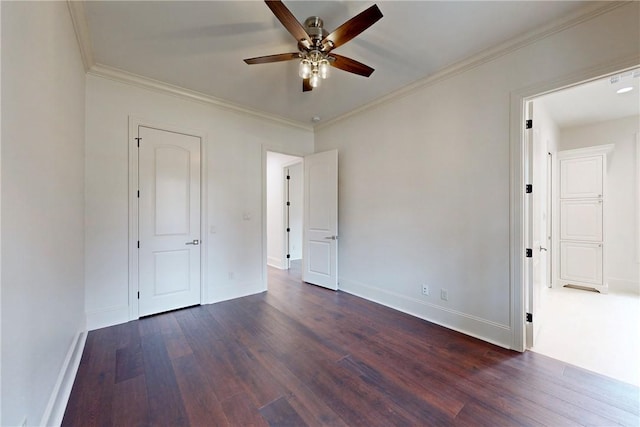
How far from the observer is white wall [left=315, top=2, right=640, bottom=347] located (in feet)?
6.95

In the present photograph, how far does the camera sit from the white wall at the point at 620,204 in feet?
12.6

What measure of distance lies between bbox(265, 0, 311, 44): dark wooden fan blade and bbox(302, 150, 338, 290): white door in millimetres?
2280

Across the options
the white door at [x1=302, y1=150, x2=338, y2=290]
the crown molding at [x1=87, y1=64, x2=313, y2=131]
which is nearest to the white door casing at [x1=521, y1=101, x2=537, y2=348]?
the white door at [x1=302, y1=150, x2=338, y2=290]

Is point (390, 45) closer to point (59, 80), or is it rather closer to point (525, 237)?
point (525, 237)

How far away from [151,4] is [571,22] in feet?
10.6

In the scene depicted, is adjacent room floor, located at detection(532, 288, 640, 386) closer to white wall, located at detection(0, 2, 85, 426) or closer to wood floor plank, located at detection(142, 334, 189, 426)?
wood floor plank, located at detection(142, 334, 189, 426)

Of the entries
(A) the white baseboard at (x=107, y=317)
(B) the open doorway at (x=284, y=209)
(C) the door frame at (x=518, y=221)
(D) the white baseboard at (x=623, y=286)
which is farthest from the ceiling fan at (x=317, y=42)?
(D) the white baseboard at (x=623, y=286)

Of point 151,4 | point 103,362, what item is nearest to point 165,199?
point 103,362

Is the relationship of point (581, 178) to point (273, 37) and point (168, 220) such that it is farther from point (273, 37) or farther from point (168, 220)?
point (168, 220)

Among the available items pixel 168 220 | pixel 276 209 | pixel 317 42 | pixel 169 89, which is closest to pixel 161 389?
pixel 168 220

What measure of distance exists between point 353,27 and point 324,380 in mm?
2535

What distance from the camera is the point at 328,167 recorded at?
4.14 meters

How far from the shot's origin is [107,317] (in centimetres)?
276

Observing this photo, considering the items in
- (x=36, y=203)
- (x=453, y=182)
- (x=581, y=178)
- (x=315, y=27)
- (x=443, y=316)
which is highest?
(x=315, y=27)
